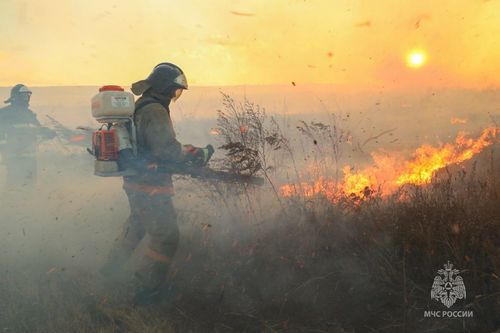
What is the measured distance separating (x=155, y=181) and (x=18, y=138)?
16.4ft

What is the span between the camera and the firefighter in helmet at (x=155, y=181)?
370 centimetres

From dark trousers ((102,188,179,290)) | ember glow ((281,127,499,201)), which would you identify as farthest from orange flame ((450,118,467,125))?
dark trousers ((102,188,179,290))

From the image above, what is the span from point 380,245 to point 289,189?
191 cm

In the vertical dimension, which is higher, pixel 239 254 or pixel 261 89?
pixel 261 89

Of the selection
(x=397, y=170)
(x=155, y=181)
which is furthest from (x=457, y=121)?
(x=155, y=181)

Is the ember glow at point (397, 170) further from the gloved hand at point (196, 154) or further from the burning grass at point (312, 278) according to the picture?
the gloved hand at point (196, 154)

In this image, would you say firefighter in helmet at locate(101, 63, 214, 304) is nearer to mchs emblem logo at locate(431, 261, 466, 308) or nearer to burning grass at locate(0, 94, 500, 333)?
burning grass at locate(0, 94, 500, 333)

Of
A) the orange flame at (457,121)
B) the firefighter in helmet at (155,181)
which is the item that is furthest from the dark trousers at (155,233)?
the orange flame at (457,121)

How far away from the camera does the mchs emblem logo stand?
3.00m

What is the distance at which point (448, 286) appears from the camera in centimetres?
307

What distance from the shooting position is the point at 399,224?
361 cm

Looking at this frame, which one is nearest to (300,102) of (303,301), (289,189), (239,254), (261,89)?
(261,89)

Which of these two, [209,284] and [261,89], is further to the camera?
[261,89]

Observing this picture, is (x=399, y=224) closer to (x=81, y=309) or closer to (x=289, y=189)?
(x=289, y=189)
